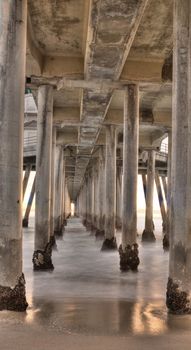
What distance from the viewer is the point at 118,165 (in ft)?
104

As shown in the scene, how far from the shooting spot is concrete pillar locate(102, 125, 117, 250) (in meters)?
17.5

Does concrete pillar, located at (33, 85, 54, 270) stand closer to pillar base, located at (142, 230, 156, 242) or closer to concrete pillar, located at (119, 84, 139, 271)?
concrete pillar, located at (119, 84, 139, 271)

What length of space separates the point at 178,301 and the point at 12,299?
2.27m

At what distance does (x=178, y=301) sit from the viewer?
6867 millimetres

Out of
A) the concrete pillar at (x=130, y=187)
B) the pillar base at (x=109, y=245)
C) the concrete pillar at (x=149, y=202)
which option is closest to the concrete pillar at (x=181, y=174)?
the concrete pillar at (x=130, y=187)

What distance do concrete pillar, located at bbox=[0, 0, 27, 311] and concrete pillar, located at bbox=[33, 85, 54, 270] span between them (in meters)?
4.68

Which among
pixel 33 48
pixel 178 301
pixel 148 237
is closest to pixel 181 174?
pixel 178 301

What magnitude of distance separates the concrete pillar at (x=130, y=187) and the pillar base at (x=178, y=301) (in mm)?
4905

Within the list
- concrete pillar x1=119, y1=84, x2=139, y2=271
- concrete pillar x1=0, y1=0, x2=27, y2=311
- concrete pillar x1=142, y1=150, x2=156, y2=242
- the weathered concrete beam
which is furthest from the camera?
concrete pillar x1=142, y1=150, x2=156, y2=242

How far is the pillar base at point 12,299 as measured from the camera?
6875 millimetres

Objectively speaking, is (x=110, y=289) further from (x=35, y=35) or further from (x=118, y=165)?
(x=118, y=165)

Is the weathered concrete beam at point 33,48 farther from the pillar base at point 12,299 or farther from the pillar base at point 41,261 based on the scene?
the pillar base at point 12,299

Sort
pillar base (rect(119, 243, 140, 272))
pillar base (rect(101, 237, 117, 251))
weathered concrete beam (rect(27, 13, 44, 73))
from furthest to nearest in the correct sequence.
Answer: pillar base (rect(101, 237, 117, 251))
pillar base (rect(119, 243, 140, 272))
weathered concrete beam (rect(27, 13, 44, 73))

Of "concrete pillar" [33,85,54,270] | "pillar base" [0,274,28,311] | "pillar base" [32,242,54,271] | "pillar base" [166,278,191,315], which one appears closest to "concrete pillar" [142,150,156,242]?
"concrete pillar" [33,85,54,270]
